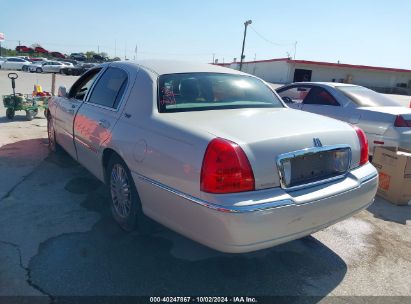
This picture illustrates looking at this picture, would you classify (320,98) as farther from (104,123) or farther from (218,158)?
(218,158)

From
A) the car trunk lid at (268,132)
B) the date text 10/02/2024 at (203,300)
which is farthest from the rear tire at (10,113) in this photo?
the date text 10/02/2024 at (203,300)

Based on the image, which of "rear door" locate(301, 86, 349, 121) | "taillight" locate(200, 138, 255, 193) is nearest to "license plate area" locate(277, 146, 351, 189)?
"taillight" locate(200, 138, 255, 193)

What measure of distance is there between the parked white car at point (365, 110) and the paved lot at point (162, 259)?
178cm

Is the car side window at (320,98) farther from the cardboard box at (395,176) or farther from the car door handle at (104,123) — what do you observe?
the car door handle at (104,123)

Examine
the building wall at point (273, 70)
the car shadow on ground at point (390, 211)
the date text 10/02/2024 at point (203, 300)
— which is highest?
the building wall at point (273, 70)

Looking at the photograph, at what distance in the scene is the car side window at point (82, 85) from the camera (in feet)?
15.2

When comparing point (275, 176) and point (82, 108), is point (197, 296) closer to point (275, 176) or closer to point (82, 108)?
point (275, 176)

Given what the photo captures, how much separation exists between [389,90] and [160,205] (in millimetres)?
47580

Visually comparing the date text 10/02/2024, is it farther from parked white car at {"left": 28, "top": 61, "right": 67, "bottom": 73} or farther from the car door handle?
parked white car at {"left": 28, "top": 61, "right": 67, "bottom": 73}

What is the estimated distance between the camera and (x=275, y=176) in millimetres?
2514

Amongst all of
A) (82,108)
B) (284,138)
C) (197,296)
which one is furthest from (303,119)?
(82,108)

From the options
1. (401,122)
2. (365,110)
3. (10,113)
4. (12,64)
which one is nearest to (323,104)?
(365,110)

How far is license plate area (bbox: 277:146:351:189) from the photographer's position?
258 cm

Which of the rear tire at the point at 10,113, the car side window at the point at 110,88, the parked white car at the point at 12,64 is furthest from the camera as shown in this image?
the parked white car at the point at 12,64
